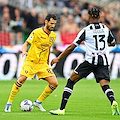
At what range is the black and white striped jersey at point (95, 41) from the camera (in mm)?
8414

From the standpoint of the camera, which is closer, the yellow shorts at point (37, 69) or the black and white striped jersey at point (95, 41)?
the black and white striped jersey at point (95, 41)

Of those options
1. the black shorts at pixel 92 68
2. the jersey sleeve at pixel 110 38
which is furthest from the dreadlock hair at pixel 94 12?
the black shorts at pixel 92 68

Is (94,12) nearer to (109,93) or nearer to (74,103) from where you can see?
(109,93)

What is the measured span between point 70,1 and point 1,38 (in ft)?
19.7

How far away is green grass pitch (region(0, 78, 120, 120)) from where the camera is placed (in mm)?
8320

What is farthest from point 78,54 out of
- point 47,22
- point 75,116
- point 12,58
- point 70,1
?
point 75,116

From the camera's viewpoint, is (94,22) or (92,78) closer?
(94,22)

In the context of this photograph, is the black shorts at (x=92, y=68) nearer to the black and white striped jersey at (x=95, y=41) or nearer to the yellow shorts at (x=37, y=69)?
the black and white striped jersey at (x=95, y=41)

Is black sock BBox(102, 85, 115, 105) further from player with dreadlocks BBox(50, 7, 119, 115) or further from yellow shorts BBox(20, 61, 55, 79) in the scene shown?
yellow shorts BBox(20, 61, 55, 79)

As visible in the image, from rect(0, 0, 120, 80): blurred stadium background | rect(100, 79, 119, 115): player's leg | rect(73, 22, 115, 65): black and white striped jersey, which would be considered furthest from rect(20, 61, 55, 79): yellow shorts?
rect(0, 0, 120, 80): blurred stadium background

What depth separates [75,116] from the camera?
27.3ft

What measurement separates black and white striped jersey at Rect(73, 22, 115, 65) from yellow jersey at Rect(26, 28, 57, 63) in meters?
1.42

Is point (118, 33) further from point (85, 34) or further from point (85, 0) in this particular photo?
point (85, 34)

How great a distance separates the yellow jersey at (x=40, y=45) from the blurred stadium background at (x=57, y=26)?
894cm
